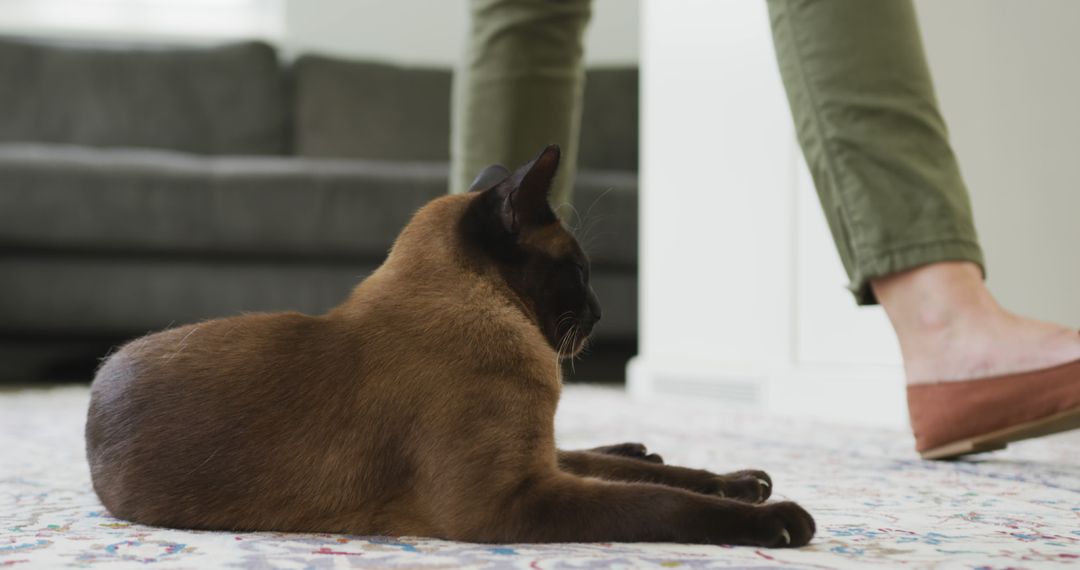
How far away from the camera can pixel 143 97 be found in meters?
3.91

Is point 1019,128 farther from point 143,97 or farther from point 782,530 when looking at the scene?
point 143,97

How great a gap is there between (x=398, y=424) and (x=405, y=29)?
3.99 meters

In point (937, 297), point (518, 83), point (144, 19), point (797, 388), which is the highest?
point (144, 19)

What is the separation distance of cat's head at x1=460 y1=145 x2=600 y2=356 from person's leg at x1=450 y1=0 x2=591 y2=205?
49cm


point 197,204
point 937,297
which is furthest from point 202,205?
point 937,297

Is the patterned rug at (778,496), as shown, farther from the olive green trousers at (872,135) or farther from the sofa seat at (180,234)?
the sofa seat at (180,234)

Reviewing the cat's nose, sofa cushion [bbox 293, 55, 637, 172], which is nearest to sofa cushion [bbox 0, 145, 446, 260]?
sofa cushion [bbox 293, 55, 637, 172]

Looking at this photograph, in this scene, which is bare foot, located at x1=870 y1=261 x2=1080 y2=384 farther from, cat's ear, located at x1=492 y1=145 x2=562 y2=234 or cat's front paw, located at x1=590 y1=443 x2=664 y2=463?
cat's ear, located at x1=492 y1=145 x2=562 y2=234

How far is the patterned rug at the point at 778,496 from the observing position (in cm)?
77

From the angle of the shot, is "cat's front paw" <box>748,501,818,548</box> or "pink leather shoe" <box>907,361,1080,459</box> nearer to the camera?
"cat's front paw" <box>748,501,818,548</box>

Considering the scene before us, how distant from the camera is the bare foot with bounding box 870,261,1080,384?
1240mm

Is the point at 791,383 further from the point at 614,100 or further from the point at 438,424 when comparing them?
the point at 614,100

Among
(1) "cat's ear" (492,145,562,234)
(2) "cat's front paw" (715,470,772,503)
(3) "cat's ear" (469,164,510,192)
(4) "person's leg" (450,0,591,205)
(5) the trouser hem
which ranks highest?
(4) "person's leg" (450,0,591,205)

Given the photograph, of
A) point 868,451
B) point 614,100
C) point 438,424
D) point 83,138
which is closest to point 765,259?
point 868,451
